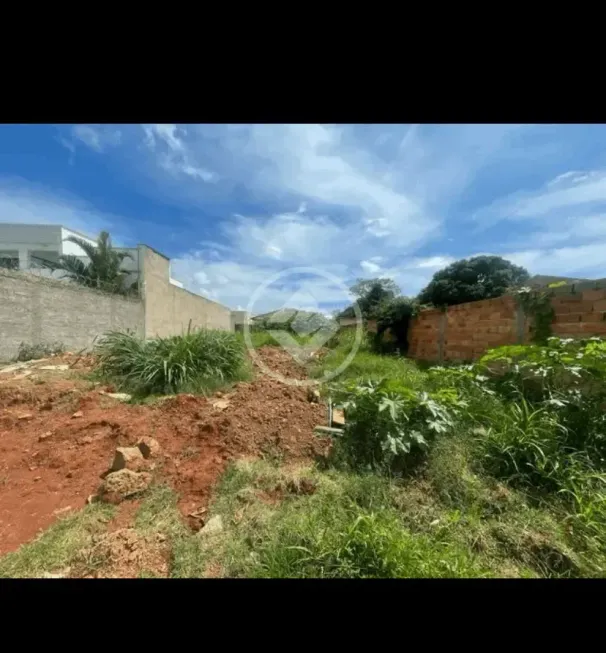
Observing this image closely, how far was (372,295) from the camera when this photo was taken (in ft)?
23.5

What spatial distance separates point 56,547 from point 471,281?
1014 centimetres

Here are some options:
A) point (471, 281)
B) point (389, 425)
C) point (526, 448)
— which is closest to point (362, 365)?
point (389, 425)

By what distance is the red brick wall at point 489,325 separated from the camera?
103 inches

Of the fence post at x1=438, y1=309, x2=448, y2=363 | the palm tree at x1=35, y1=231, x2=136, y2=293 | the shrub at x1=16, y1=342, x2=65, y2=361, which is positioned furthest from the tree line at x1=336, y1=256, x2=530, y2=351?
the palm tree at x1=35, y1=231, x2=136, y2=293

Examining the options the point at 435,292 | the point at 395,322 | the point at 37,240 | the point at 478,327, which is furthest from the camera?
the point at 37,240

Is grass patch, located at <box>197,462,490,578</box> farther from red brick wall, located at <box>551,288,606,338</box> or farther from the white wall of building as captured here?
the white wall of building

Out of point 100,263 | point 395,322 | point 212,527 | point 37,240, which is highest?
point 37,240

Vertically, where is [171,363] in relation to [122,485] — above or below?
above

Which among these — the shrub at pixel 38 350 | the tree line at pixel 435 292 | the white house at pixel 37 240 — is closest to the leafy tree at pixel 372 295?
the tree line at pixel 435 292

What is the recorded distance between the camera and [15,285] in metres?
5.09

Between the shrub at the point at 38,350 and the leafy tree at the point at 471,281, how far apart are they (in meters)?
9.51

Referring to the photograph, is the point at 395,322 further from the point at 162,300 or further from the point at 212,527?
the point at 162,300
